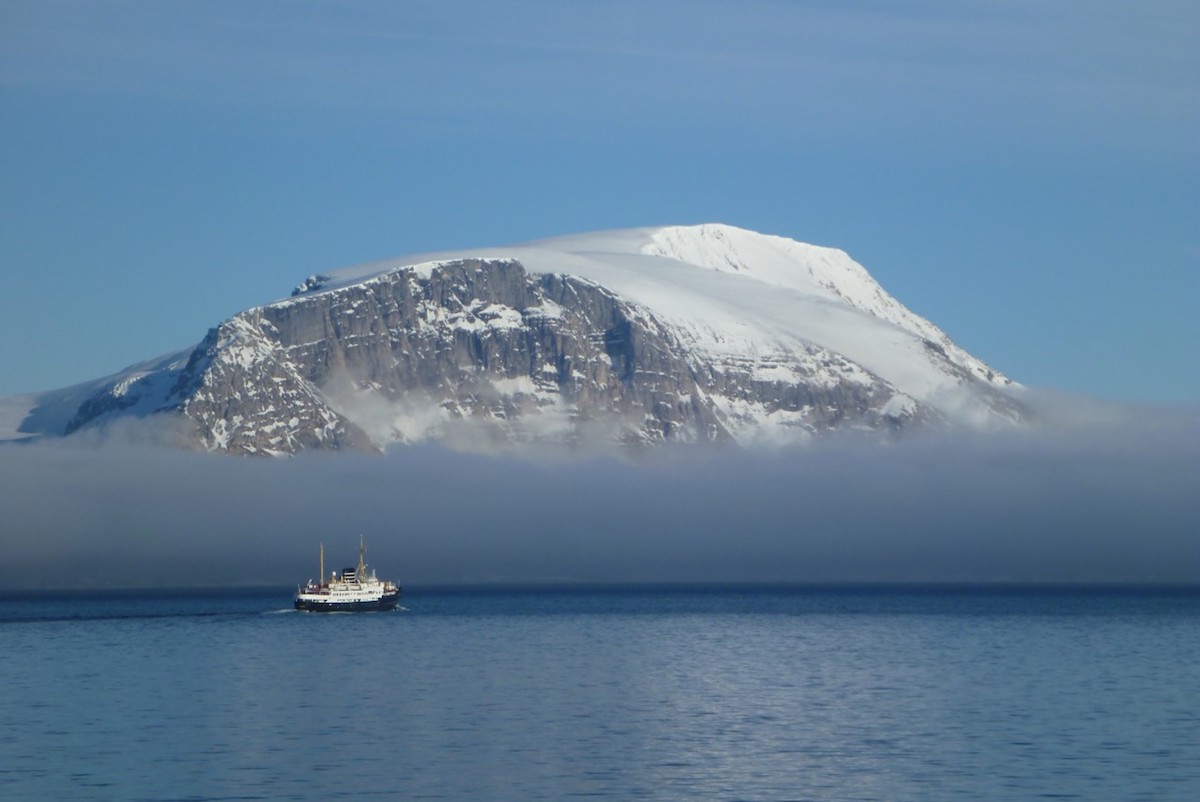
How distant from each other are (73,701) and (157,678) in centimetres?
1469

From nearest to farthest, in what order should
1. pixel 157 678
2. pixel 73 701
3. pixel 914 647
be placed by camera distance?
pixel 73 701
pixel 157 678
pixel 914 647

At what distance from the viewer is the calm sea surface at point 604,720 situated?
6756cm

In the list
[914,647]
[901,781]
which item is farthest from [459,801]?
[914,647]

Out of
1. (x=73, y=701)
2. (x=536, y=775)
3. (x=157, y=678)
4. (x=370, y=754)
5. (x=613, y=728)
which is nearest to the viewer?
(x=536, y=775)

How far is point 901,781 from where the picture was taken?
67.8 meters

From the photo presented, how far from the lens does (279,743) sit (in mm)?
78375

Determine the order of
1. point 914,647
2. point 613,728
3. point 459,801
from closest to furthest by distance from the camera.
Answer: point 459,801 < point 613,728 < point 914,647

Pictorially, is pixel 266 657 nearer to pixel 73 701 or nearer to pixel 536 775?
pixel 73 701

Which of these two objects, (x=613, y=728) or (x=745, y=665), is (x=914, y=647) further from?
(x=613, y=728)

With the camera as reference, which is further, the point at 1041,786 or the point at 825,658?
the point at 825,658

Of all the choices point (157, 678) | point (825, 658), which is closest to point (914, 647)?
point (825, 658)

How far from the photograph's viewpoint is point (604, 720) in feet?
283

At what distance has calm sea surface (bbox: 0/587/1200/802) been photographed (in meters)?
67.6

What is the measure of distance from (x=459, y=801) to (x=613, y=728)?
797 inches
